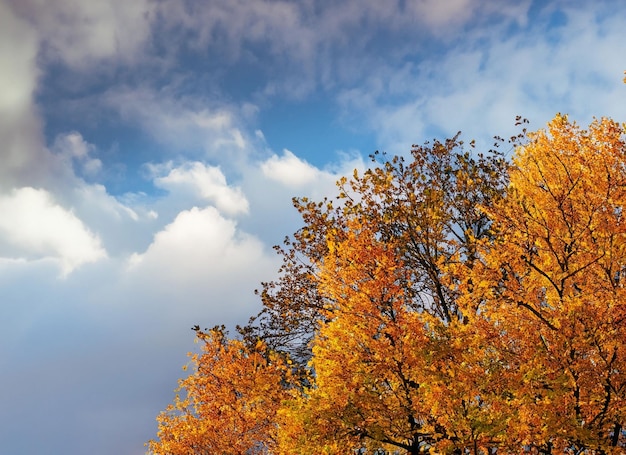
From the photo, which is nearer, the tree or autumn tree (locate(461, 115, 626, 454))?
autumn tree (locate(461, 115, 626, 454))

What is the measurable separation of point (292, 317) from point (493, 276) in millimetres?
9192

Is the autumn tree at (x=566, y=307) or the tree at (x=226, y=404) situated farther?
the tree at (x=226, y=404)

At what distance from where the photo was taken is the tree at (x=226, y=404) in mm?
22545

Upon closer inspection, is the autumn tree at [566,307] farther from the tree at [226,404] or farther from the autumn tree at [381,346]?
the tree at [226,404]

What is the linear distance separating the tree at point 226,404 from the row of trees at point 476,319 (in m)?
1.07

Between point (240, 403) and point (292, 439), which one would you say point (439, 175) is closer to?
point (292, 439)

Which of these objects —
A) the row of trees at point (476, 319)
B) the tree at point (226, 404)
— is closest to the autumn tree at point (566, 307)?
the row of trees at point (476, 319)

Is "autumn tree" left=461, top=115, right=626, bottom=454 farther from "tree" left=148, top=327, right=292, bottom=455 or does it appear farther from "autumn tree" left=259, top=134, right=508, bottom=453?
"tree" left=148, top=327, right=292, bottom=455

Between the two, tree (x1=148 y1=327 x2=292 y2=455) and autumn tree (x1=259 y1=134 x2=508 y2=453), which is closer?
autumn tree (x1=259 y1=134 x2=508 y2=453)

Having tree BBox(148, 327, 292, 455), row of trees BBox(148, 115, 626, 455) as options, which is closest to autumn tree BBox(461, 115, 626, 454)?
row of trees BBox(148, 115, 626, 455)

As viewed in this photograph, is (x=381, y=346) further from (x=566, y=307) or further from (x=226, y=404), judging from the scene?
(x=226, y=404)

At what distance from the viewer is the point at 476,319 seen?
556 inches

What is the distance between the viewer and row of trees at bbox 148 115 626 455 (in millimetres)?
12031

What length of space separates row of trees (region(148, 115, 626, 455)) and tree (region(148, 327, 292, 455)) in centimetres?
107
